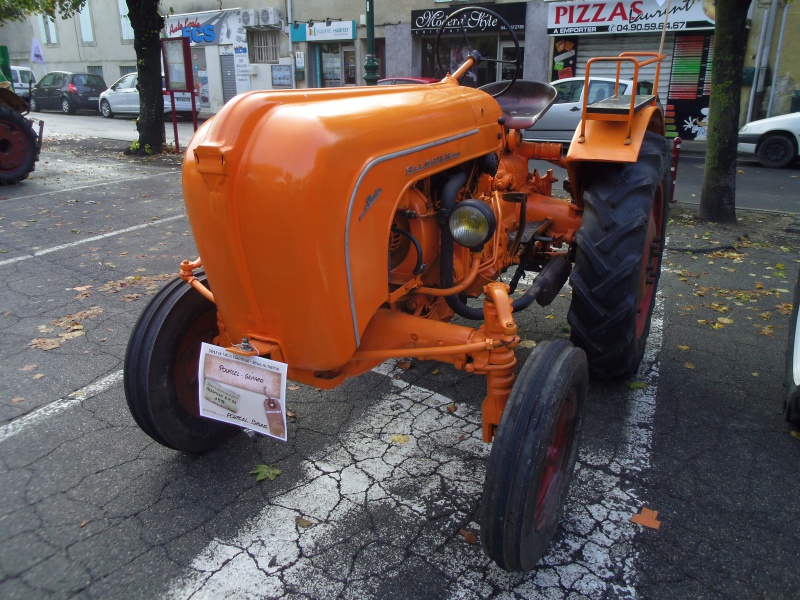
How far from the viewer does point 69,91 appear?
71.6 ft

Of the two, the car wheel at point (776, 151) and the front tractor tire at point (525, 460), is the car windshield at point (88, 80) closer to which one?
the car wheel at point (776, 151)

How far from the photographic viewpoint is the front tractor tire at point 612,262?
3.03 m

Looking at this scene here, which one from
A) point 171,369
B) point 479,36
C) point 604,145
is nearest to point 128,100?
point 479,36

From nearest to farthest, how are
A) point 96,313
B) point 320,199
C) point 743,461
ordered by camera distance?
point 320,199 < point 743,461 < point 96,313

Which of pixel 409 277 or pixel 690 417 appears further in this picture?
pixel 690 417

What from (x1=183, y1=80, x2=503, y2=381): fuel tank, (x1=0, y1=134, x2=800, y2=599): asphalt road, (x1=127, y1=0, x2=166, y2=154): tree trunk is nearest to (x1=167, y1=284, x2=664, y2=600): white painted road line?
(x1=0, y1=134, x2=800, y2=599): asphalt road

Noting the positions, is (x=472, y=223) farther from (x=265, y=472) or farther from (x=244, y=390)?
(x=265, y=472)

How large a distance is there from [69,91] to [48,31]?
11.2 m

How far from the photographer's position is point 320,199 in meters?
1.91

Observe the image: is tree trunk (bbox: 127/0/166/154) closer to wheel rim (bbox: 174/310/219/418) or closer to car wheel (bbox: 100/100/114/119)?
car wheel (bbox: 100/100/114/119)

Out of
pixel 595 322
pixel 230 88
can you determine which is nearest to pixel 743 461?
pixel 595 322

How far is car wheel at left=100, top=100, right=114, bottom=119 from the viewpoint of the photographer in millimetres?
20891

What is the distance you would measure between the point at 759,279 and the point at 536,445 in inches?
174

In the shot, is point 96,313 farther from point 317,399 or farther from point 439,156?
point 439,156
